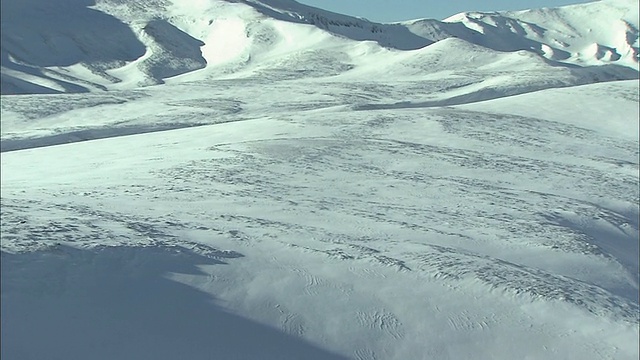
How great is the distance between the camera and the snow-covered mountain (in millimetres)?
61281

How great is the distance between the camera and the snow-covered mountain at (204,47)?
201 feet

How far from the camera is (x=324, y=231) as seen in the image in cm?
1179

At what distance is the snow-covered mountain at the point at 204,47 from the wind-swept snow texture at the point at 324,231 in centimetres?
2419

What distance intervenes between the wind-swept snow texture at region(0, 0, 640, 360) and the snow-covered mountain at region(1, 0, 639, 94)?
24194 mm

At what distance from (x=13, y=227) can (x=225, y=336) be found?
2.88m

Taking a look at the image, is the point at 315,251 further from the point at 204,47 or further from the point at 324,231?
the point at 204,47

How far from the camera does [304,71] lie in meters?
62.8

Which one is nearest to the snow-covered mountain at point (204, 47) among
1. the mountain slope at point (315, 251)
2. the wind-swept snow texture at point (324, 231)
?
the wind-swept snow texture at point (324, 231)

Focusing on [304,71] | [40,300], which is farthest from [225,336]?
[304,71]

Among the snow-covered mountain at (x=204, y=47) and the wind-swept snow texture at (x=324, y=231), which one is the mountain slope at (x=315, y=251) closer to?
the wind-swept snow texture at (x=324, y=231)

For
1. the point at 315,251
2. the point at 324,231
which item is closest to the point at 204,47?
the point at 324,231

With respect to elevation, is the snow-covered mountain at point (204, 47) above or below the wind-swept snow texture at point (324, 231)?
below

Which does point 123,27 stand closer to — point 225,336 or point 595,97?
point 595,97

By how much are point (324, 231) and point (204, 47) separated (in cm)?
6910
